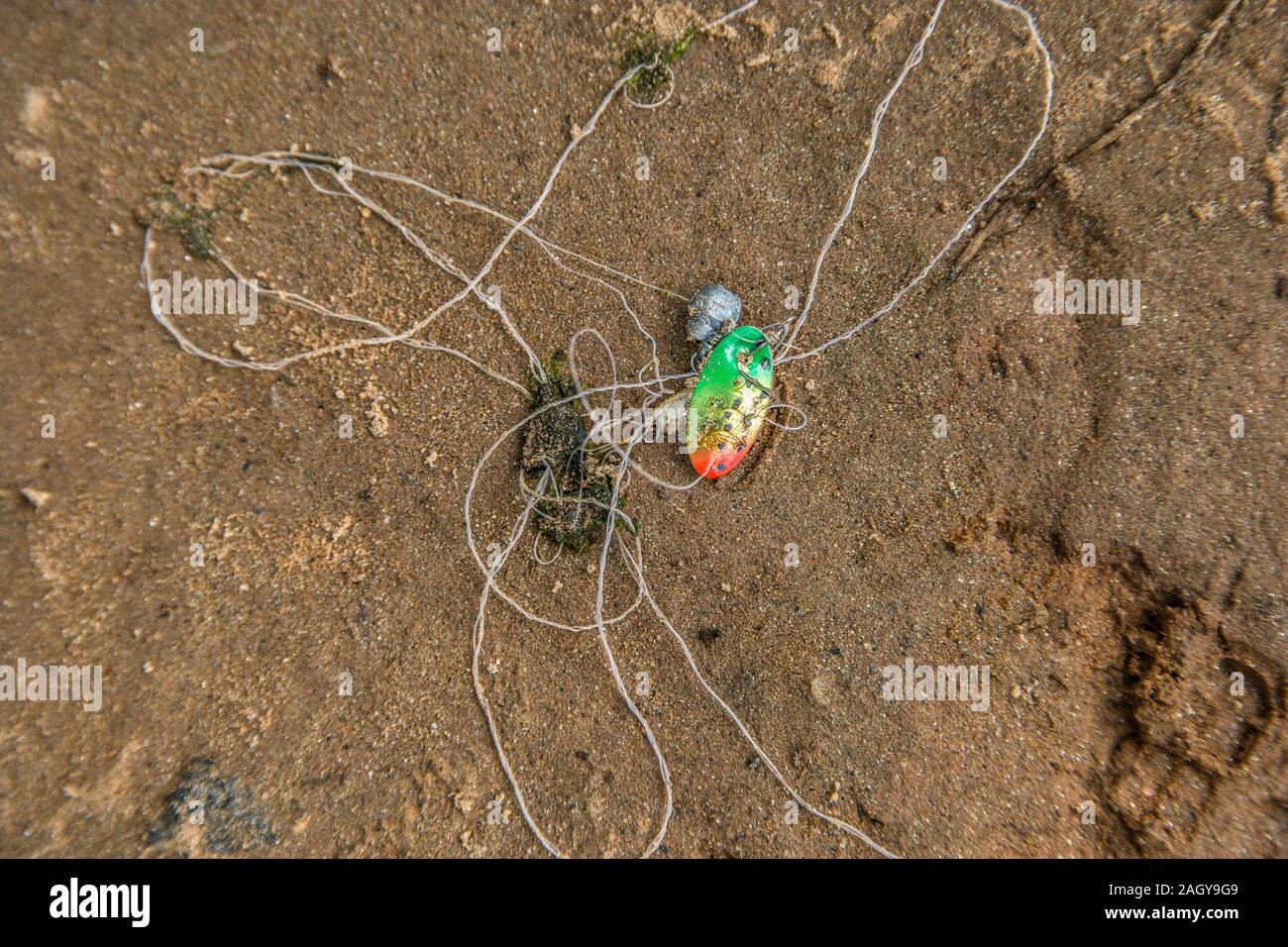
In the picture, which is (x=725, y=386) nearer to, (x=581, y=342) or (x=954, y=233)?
(x=581, y=342)

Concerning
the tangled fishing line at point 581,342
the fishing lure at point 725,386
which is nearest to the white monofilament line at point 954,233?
the tangled fishing line at point 581,342

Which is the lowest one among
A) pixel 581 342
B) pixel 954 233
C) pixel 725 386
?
pixel 725 386

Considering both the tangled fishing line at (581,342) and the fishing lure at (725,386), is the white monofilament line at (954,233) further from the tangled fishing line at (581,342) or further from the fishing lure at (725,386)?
the fishing lure at (725,386)

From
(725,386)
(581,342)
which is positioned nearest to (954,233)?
(725,386)

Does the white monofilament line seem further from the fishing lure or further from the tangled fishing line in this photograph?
the fishing lure
